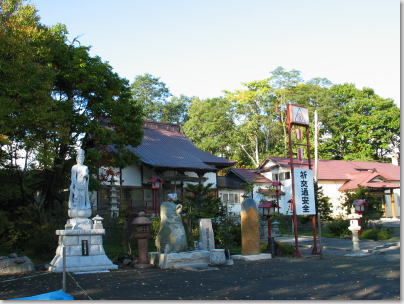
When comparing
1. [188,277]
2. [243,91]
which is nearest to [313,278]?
[188,277]

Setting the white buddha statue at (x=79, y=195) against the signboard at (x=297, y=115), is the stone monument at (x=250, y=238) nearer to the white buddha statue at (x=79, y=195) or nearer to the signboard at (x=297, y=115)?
the signboard at (x=297, y=115)

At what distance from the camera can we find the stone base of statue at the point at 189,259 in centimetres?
1252

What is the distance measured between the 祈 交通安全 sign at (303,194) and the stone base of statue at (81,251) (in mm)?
6576

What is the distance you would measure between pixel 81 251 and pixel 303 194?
759 centimetres

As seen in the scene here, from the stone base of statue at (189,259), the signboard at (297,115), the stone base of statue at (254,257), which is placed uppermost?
the signboard at (297,115)

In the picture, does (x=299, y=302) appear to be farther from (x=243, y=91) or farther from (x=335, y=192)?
(x=243, y=91)

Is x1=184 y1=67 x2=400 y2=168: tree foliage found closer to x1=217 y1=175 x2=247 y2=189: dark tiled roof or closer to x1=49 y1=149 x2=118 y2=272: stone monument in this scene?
x1=217 y1=175 x2=247 y2=189: dark tiled roof

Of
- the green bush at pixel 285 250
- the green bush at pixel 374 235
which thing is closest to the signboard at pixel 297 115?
the green bush at pixel 285 250

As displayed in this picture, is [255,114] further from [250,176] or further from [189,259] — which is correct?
[189,259]

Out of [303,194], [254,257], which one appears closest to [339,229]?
[303,194]

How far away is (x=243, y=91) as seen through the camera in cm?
4091

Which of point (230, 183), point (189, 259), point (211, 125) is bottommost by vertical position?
point (189, 259)

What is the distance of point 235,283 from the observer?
9.64 meters

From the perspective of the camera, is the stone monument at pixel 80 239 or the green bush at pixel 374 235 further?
the green bush at pixel 374 235
